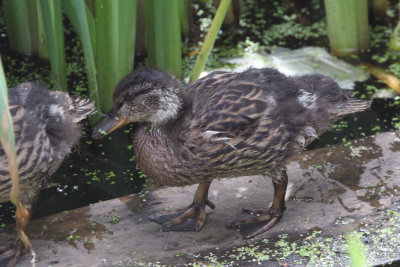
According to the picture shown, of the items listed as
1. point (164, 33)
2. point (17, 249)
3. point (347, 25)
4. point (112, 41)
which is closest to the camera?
point (17, 249)

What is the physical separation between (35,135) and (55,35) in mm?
1137

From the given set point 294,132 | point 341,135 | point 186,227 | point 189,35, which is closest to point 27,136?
point 186,227

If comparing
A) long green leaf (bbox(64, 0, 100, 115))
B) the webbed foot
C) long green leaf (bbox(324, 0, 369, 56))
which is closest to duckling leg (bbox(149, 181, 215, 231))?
the webbed foot

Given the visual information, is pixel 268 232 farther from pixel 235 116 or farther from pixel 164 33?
pixel 164 33

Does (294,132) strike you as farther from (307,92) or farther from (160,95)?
(160,95)

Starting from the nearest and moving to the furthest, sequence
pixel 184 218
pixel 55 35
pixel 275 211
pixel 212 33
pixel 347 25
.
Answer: pixel 275 211, pixel 184 218, pixel 55 35, pixel 212 33, pixel 347 25

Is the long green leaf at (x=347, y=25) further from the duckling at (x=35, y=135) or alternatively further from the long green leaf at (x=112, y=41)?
the duckling at (x=35, y=135)

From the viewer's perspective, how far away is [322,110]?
13.6 ft

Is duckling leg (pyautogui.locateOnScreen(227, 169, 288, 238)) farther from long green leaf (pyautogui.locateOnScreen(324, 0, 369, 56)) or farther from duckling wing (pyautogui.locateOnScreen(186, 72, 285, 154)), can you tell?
long green leaf (pyautogui.locateOnScreen(324, 0, 369, 56))

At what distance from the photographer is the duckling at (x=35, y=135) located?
3.65m

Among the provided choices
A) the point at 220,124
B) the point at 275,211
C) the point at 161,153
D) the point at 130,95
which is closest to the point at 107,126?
the point at 130,95

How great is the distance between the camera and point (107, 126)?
4016 mm

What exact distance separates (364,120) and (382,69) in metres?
0.76

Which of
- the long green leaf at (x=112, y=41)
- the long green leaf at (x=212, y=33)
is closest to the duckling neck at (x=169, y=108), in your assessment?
the long green leaf at (x=212, y=33)
